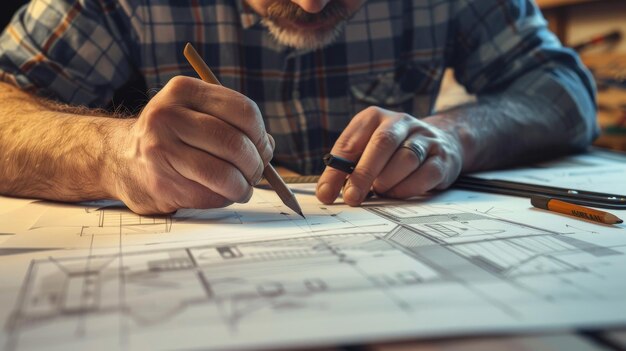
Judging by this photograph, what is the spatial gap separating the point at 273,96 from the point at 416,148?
0.52 metres

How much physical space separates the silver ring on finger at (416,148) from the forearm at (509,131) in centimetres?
19

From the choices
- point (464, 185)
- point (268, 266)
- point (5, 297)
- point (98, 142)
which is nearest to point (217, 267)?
point (268, 266)

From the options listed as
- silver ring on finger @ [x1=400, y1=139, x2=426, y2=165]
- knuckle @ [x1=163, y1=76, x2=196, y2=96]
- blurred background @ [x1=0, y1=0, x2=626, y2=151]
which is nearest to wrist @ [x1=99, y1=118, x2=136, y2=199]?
knuckle @ [x1=163, y1=76, x2=196, y2=96]

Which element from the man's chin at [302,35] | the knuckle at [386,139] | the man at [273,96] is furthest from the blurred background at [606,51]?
the knuckle at [386,139]

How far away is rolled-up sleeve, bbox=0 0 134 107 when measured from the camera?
1.05 meters

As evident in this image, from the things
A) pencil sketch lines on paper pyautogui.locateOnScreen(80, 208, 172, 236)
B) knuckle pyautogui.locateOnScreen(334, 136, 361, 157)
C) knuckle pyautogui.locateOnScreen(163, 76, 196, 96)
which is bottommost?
pencil sketch lines on paper pyautogui.locateOnScreen(80, 208, 172, 236)

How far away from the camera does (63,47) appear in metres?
1.07

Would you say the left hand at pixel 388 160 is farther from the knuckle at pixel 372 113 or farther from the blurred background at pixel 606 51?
the blurred background at pixel 606 51

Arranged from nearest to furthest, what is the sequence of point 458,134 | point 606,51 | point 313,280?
point 313,280
point 458,134
point 606,51

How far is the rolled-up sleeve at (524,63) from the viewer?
1195 mm

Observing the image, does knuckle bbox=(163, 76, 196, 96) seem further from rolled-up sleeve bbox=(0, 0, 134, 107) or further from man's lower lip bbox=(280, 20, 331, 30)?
rolled-up sleeve bbox=(0, 0, 134, 107)

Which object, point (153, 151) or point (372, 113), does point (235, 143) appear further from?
point (372, 113)

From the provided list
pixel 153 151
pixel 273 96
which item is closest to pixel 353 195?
pixel 153 151

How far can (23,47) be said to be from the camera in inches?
41.6
